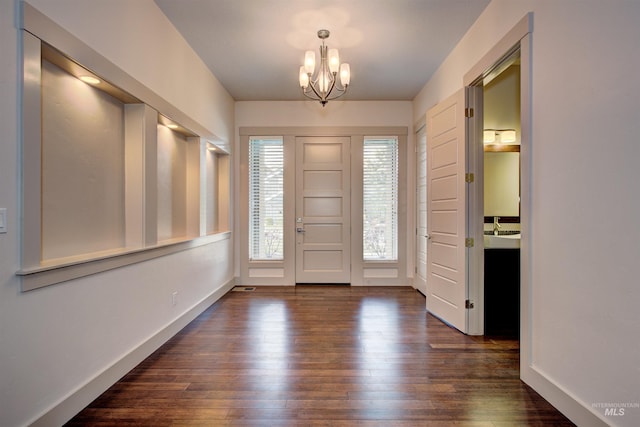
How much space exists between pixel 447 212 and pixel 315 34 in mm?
2242

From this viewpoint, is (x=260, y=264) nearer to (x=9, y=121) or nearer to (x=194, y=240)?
(x=194, y=240)

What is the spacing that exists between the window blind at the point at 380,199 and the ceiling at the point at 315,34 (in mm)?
1083

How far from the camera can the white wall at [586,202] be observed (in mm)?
1453

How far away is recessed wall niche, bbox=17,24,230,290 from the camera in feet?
5.15

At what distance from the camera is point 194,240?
3428mm

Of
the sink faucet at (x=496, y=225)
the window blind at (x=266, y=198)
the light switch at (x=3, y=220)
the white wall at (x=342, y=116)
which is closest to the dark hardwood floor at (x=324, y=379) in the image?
the light switch at (x=3, y=220)

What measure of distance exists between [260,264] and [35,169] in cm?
361

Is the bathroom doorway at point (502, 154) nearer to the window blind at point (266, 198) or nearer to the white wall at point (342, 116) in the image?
the white wall at point (342, 116)

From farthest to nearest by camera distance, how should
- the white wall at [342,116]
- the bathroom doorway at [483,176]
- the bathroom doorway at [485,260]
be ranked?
1. the white wall at [342,116]
2. the bathroom doorway at [485,260]
3. the bathroom doorway at [483,176]

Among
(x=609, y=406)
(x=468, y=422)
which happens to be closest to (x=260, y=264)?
(x=468, y=422)

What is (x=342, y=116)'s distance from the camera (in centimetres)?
495

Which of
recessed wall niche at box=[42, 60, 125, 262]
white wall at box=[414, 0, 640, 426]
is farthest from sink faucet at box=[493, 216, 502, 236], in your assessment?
recessed wall niche at box=[42, 60, 125, 262]

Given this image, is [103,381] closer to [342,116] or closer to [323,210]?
[323,210]

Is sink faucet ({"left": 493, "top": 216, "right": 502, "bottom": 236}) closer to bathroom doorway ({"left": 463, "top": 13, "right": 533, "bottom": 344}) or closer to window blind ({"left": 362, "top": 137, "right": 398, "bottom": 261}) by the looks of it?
bathroom doorway ({"left": 463, "top": 13, "right": 533, "bottom": 344})
